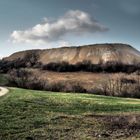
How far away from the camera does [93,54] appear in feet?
470

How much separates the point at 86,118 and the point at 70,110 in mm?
4616

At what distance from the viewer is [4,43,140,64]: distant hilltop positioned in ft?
447

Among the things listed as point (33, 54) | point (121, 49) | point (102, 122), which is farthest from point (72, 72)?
point (102, 122)

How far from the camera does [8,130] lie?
23.6 metres

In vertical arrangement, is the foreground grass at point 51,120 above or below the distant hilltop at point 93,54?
below

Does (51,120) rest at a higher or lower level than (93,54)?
lower

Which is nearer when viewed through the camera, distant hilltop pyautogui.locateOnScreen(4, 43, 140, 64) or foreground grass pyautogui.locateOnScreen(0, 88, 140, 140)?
foreground grass pyautogui.locateOnScreen(0, 88, 140, 140)

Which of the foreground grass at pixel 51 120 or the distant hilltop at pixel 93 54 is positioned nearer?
Result: the foreground grass at pixel 51 120

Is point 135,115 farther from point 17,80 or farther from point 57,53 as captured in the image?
point 57,53

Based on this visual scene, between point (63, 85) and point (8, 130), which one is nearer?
point (8, 130)

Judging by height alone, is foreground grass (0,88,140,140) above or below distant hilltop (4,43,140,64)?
below

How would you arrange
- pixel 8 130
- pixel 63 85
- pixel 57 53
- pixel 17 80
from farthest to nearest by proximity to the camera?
pixel 57 53
pixel 17 80
pixel 63 85
pixel 8 130

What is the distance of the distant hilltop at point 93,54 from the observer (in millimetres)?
136250

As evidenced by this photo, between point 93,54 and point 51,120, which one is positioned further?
point 93,54
